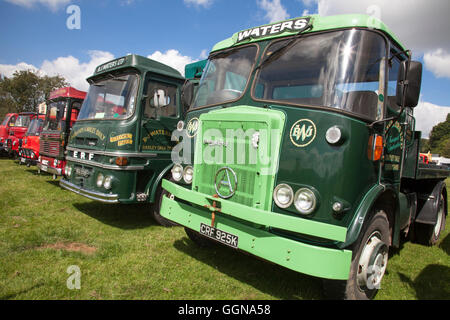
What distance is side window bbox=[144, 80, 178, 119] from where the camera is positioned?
514 cm

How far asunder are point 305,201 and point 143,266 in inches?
89.2

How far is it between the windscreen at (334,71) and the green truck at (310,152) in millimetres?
11

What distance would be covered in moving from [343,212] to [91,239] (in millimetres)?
3745

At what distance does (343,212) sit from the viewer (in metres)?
2.63

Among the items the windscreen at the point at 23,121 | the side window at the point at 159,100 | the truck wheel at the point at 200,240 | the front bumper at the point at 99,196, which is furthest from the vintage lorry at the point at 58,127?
the windscreen at the point at 23,121

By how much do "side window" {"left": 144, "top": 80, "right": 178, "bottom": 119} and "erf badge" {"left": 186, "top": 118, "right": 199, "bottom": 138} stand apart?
4.41 feet

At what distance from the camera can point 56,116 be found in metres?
8.41

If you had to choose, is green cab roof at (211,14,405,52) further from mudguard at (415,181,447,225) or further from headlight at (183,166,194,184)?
mudguard at (415,181,447,225)

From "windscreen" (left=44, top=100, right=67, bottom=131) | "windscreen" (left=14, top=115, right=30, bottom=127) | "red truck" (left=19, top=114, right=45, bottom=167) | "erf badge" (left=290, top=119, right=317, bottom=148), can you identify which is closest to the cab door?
"erf badge" (left=290, top=119, right=317, bottom=148)

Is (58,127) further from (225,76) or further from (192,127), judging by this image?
(225,76)

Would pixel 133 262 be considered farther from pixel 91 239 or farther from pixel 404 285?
pixel 404 285

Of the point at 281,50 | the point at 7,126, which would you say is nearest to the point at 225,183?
the point at 281,50

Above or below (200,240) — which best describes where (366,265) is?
above

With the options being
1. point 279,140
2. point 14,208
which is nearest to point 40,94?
point 14,208
